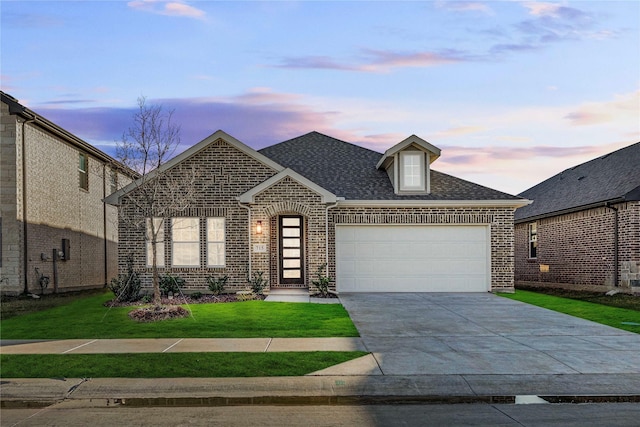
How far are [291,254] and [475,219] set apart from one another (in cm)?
702

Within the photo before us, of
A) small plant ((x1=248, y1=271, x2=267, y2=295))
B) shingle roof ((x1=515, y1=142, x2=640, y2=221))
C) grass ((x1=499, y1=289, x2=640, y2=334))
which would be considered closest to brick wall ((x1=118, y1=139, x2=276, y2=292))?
small plant ((x1=248, y1=271, x2=267, y2=295))

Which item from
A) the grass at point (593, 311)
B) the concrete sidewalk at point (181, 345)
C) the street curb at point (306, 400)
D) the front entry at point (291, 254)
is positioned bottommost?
the grass at point (593, 311)

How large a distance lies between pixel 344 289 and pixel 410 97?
7.42 meters

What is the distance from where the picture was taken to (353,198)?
62.0ft

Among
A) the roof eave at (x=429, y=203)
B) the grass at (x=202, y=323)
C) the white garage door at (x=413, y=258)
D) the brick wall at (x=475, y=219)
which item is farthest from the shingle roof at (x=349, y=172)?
the grass at (x=202, y=323)

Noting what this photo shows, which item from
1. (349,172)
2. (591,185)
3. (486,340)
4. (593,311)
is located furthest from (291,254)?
(591,185)

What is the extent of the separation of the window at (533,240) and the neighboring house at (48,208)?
19.7m

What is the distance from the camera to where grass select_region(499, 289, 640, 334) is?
12578 millimetres

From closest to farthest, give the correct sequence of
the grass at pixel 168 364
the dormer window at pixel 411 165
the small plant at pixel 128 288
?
1. the grass at pixel 168 364
2. the small plant at pixel 128 288
3. the dormer window at pixel 411 165

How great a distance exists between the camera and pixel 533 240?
1013 inches

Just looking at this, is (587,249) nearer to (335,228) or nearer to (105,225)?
(335,228)

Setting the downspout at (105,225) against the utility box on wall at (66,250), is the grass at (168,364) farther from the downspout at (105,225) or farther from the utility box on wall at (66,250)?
the downspout at (105,225)

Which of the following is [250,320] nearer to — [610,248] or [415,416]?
[415,416]

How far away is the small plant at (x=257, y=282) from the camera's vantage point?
17.5 meters
